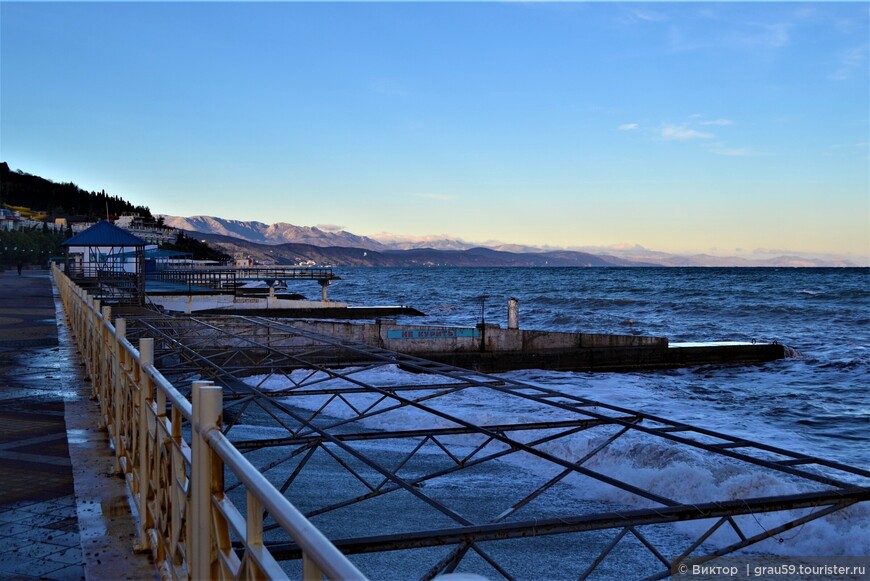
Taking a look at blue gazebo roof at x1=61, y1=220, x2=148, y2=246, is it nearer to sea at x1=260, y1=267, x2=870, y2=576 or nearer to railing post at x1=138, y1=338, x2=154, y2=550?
sea at x1=260, y1=267, x2=870, y2=576

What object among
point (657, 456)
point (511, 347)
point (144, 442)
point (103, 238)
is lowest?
point (657, 456)

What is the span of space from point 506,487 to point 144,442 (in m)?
6.68

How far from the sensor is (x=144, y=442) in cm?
442

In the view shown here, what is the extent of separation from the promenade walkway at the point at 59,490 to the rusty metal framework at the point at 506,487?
104cm

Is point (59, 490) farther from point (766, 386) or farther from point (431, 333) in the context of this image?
point (766, 386)

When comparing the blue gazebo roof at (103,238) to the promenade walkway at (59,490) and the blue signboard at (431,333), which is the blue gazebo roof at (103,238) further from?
the promenade walkway at (59,490)

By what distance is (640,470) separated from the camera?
1177 centimetres

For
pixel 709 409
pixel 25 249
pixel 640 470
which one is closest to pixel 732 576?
pixel 640 470

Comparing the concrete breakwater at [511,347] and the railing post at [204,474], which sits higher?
the railing post at [204,474]

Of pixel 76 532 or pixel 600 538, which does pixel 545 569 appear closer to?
pixel 600 538

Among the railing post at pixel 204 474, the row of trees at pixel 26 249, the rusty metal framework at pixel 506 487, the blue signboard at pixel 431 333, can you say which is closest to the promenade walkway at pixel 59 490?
the rusty metal framework at pixel 506 487

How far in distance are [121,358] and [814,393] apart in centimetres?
2098

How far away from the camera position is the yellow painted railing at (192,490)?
173 cm

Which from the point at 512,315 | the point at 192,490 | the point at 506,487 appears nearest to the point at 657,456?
the point at 506,487
